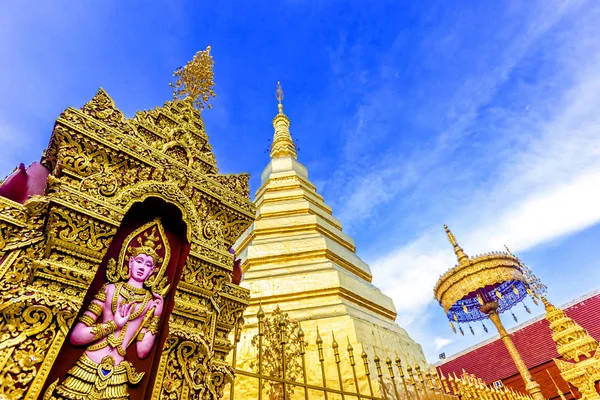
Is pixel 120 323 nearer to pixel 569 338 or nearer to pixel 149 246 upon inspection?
pixel 149 246

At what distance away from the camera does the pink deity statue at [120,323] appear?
1.80 metres

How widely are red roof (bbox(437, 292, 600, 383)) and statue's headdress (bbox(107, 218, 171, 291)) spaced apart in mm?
17367

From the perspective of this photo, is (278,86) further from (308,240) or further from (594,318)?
(594,318)

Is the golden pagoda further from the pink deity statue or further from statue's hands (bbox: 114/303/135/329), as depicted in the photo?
statue's hands (bbox: 114/303/135/329)

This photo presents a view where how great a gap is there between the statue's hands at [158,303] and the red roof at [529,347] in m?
17.3

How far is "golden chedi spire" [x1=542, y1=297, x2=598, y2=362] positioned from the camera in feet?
25.5

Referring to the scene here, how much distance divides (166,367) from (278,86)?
18.2 meters

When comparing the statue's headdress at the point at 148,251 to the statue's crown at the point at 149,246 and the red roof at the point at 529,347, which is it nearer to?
the statue's crown at the point at 149,246

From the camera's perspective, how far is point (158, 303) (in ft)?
7.44

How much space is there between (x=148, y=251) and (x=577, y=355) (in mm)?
9811

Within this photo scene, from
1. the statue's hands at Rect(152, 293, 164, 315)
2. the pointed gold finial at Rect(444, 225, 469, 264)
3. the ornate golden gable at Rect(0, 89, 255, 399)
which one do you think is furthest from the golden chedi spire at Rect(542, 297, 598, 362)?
the statue's hands at Rect(152, 293, 164, 315)

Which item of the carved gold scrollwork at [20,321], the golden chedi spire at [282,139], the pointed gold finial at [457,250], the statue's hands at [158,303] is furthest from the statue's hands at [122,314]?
the pointed gold finial at [457,250]

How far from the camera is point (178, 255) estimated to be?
2568 mm

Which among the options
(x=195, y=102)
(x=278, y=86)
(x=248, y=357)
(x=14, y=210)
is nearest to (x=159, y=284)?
(x=14, y=210)
